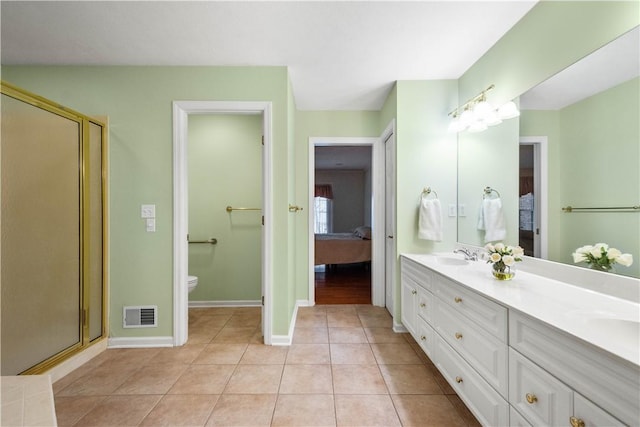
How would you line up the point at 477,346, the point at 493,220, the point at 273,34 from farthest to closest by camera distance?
1. the point at 493,220
2. the point at 273,34
3. the point at 477,346

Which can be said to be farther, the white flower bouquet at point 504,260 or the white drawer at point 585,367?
the white flower bouquet at point 504,260

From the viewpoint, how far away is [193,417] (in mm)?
1444

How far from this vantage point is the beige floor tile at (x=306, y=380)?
5.43 feet

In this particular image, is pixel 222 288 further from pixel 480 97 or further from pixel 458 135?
pixel 480 97

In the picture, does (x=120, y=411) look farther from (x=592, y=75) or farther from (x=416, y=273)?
(x=592, y=75)

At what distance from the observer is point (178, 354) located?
2.11 m

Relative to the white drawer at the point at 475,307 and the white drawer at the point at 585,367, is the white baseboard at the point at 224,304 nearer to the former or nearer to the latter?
the white drawer at the point at 475,307

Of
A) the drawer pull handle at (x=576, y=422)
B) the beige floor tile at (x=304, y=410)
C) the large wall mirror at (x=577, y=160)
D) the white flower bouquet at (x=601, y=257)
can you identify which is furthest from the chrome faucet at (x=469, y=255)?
the beige floor tile at (x=304, y=410)

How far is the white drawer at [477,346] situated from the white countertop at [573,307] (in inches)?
8.0

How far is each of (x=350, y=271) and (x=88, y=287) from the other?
3852mm

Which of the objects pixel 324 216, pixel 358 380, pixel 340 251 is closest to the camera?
pixel 358 380

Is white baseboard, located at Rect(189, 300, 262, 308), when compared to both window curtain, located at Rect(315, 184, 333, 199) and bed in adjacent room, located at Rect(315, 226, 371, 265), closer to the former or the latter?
bed in adjacent room, located at Rect(315, 226, 371, 265)

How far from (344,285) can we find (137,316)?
2717 millimetres

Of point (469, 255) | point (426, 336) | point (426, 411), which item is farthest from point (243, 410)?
point (469, 255)
